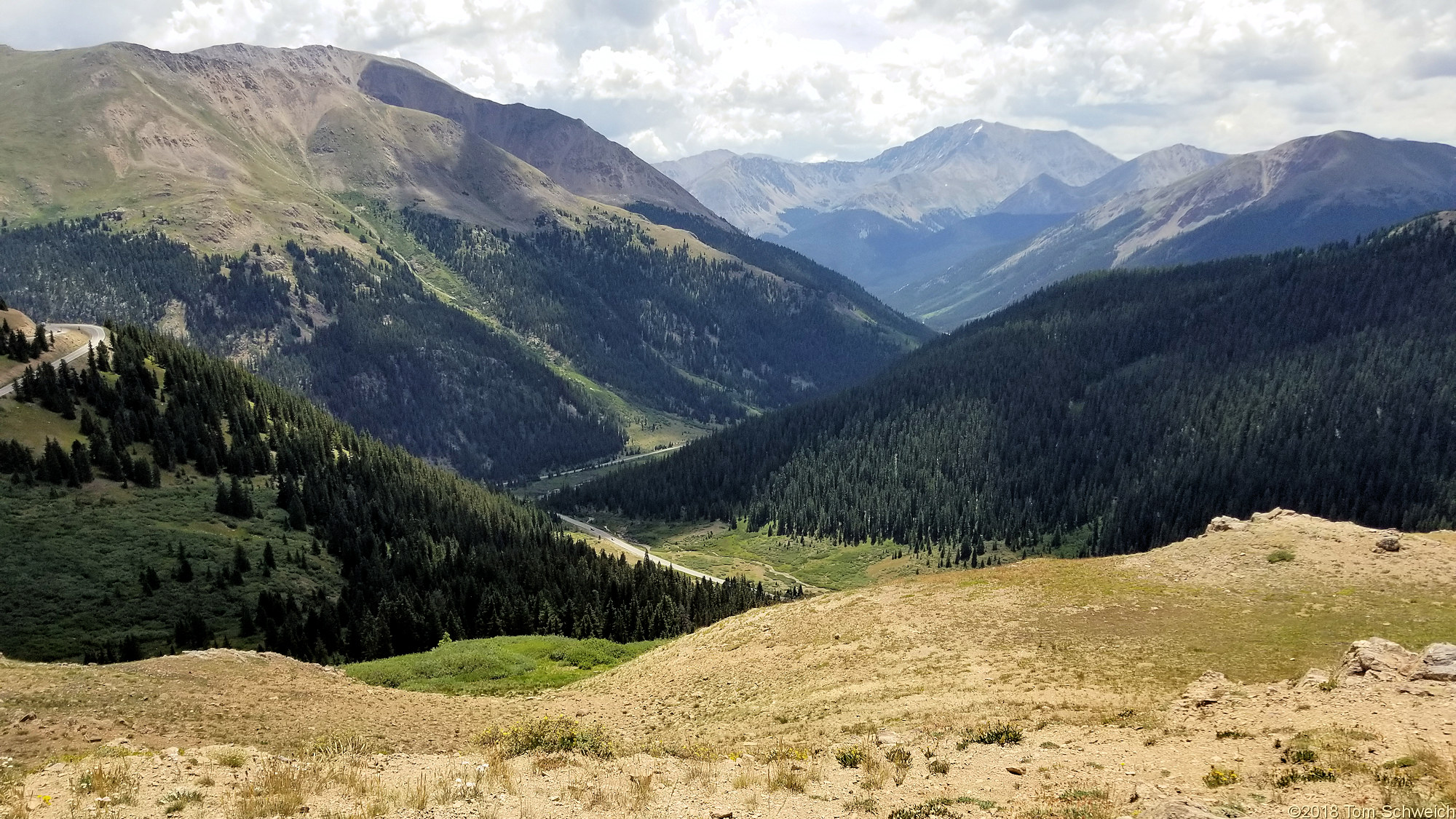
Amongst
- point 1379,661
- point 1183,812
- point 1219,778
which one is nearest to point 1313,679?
point 1379,661

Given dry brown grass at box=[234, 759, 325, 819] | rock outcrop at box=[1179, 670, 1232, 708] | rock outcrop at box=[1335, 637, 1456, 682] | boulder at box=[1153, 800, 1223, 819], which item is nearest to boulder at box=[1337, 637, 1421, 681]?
rock outcrop at box=[1335, 637, 1456, 682]

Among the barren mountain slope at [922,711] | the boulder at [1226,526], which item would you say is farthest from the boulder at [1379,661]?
the boulder at [1226,526]

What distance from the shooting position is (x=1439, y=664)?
29.1m

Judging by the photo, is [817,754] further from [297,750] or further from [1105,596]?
[1105,596]

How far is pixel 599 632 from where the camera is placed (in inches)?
3302

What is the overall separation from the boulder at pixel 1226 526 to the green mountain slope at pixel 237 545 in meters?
54.7

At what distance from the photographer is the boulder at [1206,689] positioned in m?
31.9

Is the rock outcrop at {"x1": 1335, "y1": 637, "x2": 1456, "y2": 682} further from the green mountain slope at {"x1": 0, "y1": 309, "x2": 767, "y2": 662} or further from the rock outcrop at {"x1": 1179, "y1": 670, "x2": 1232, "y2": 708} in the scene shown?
the green mountain slope at {"x1": 0, "y1": 309, "x2": 767, "y2": 662}

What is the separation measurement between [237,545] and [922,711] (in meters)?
86.6

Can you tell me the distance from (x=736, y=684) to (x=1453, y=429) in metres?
247

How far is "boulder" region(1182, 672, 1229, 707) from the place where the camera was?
31922 millimetres

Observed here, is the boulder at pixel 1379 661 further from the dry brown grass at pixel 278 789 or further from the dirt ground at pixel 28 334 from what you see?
the dirt ground at pixel 28 334

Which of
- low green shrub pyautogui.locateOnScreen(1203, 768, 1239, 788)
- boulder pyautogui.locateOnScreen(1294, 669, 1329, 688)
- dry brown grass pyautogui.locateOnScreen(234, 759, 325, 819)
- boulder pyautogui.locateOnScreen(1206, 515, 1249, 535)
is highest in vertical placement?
dry brown grass pyautogui.locateOnScreen(234, 759, 325, 819)

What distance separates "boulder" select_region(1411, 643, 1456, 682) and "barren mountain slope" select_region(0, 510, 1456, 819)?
2.12 ft
